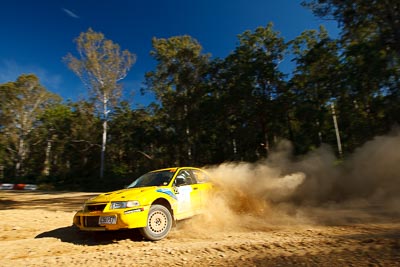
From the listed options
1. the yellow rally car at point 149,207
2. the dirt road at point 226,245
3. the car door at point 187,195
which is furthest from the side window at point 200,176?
the dirt road at point 226,245

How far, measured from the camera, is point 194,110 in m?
30.4

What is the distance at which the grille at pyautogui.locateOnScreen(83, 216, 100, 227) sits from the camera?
6.02 meters

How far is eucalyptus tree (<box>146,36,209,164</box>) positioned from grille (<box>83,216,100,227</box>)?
24578 millimetres

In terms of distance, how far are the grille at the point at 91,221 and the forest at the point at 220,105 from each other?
636 inches

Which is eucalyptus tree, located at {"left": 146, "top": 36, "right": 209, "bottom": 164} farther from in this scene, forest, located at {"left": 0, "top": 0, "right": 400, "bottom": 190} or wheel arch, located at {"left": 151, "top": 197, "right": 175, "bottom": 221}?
wheel arch, located at {"left": 151, "top": 197, "right": 175, "bottom": 221}

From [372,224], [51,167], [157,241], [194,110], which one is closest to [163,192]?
[157,241]

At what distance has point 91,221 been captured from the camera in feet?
20.0

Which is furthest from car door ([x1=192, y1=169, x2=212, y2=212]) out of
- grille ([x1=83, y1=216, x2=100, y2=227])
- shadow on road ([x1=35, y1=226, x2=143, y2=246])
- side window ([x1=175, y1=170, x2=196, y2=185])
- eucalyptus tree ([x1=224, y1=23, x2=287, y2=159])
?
eucalyptus tree ([x1=224, y1=23, x2=287, y2=159])

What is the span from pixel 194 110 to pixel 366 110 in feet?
50.7

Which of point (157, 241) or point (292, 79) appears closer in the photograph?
point (157, 241)

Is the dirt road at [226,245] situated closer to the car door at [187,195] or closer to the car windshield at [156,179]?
the car door at [187,195]

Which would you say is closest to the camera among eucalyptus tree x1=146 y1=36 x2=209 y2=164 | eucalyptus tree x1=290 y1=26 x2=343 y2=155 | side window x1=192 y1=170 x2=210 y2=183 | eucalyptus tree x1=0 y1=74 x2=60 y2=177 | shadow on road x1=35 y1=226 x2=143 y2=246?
shadow on road x1=35 y1=226 x2=143 y2=246

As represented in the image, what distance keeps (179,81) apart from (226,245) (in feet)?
89.9

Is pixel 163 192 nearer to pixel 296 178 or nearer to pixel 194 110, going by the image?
pixel 296 178
